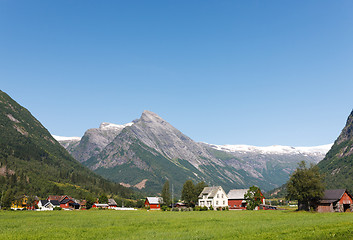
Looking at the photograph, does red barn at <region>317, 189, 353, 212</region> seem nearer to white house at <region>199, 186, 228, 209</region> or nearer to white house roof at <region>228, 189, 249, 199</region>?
white house at <region>199, 186, 228, 209</region>

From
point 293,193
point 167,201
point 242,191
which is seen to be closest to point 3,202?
point 167,201

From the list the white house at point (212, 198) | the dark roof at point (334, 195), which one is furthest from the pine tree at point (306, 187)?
the white house at point (212, 198)

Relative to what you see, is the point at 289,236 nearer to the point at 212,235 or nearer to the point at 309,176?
the point at 212,235

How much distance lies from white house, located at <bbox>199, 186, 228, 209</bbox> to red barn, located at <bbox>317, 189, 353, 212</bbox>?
6868 cm

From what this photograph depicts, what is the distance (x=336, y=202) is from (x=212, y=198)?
73.7m

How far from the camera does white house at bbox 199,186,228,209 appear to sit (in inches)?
6890

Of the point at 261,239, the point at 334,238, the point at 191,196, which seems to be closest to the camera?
the point at 334,238

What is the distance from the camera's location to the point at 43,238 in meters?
40.6

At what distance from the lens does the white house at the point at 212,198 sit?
17500cm

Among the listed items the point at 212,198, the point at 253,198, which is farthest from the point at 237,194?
the point at 253,198

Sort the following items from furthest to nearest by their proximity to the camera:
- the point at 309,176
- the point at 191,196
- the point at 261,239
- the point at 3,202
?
the point at 191,196, the point at 3,202, the point at 309,176, the point at 261,239

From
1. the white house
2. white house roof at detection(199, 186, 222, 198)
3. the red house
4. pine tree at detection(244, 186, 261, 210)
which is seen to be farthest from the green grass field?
the red house

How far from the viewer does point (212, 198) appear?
175m

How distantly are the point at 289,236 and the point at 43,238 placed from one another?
29.5 m
